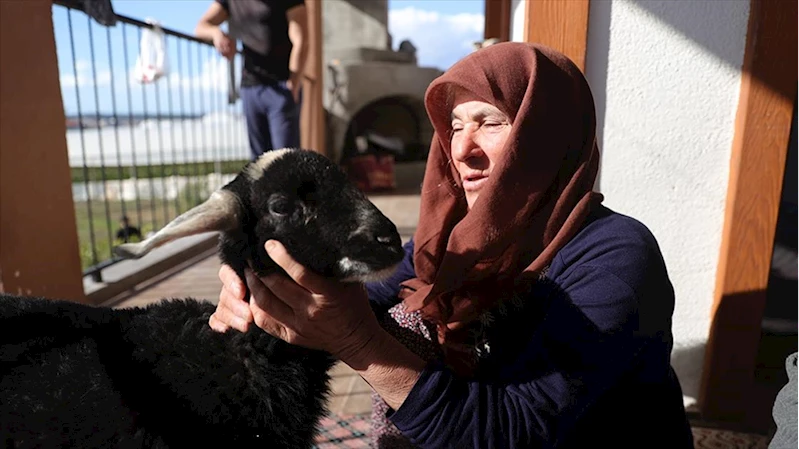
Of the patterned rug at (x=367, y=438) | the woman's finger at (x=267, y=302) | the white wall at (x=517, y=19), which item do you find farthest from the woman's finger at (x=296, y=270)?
the white wall at (x=517, y=19)

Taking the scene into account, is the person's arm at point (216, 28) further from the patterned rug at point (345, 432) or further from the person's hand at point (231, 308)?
the person's hand at point (231, 308)

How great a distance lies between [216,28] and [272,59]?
2.61 feet

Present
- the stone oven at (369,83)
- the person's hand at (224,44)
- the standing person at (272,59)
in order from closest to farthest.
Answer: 1. the standing person at (272,59)
2. the person's hand at (224,44)
3. the stone oven at (369,83)

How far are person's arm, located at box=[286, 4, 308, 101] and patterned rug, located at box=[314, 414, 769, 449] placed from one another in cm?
331

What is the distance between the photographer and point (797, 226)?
12.0 feet

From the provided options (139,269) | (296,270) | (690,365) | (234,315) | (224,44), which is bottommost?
(139,269)

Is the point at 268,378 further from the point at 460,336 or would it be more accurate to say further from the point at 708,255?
the point at 708,255

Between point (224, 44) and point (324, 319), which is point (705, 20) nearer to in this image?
point (324, 319)

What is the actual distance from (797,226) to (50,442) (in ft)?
13.6

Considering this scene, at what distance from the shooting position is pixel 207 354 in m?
1.64

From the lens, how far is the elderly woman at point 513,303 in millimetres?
1519

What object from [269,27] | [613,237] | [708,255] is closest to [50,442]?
[613,237]

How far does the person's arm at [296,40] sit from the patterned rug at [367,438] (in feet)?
10.9

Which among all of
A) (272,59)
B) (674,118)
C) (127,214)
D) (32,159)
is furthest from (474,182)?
(127,214)
